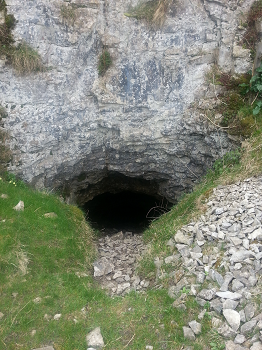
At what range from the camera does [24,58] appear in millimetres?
6562

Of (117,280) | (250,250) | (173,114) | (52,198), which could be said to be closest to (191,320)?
(250,250)

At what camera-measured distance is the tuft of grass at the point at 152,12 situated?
6969 millimetres

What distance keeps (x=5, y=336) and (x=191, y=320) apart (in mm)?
2459

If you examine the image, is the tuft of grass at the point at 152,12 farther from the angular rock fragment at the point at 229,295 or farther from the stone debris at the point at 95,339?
the stone debris at the point at 95,339

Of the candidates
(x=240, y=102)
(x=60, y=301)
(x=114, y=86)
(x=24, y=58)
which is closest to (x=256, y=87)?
(x=240, y=102)

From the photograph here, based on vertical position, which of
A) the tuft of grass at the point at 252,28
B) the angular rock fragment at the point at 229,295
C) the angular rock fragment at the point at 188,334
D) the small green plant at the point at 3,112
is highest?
the tuft of grass at the point at 252,28

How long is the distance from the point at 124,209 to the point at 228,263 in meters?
7.05

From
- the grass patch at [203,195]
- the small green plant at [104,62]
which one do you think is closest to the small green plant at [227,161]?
the grass patch at [203,195]

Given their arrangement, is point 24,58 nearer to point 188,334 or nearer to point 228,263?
point 228,263

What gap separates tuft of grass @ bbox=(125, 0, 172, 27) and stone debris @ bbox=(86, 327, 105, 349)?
6.34 meters

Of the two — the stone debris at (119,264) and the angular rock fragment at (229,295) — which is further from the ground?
the angular rock fragment at (229,295)

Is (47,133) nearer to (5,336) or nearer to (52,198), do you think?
(52,198)

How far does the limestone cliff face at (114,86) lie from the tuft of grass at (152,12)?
14 cm

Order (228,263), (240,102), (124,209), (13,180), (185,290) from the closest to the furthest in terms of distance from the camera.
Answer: (185,290) < (228,263) < (13,180) < (240,102) < (124,209)
